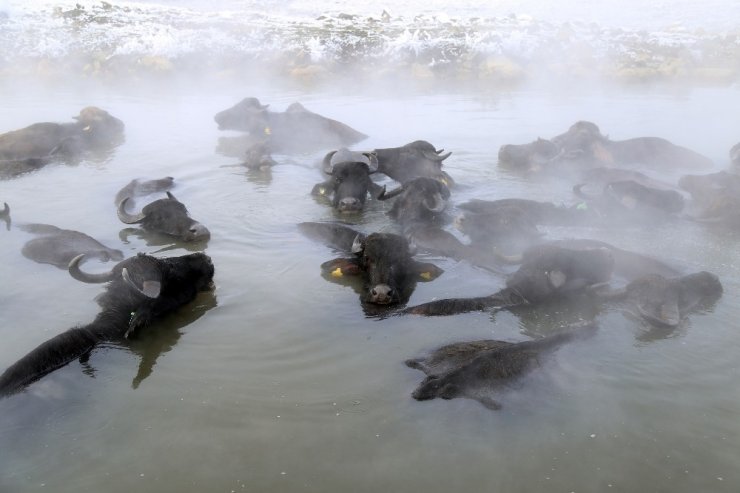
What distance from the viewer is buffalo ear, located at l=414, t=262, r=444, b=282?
706 cm

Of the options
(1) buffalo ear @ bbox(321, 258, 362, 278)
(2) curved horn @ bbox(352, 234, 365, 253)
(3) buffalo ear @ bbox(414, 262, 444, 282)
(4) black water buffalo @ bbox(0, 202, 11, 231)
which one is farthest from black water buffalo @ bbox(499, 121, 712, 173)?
(4) black water buffalo @ bbox(0, 202, 11, 231)

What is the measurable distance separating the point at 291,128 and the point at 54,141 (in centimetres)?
559

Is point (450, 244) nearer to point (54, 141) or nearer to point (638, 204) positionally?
point (638, 204)

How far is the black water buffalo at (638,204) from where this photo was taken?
9.12 m

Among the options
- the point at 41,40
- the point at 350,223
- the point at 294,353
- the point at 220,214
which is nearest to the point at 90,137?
the point at 220,214

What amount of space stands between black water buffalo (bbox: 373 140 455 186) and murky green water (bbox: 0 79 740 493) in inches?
82.0

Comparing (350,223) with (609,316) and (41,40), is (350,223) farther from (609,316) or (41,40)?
(41,40)

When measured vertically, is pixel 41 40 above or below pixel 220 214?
above

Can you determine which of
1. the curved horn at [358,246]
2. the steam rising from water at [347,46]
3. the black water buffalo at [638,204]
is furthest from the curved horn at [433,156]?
the steam rising from water at [347,46]

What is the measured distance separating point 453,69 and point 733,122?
521 inches

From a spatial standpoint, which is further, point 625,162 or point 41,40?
point 41,40

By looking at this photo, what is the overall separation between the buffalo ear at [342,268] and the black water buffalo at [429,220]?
139 cm

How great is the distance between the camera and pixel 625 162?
12320 millimetres

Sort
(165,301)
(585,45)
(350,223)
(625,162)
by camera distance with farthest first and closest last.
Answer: (585,45), (625,162), (350,223), (165,301)
